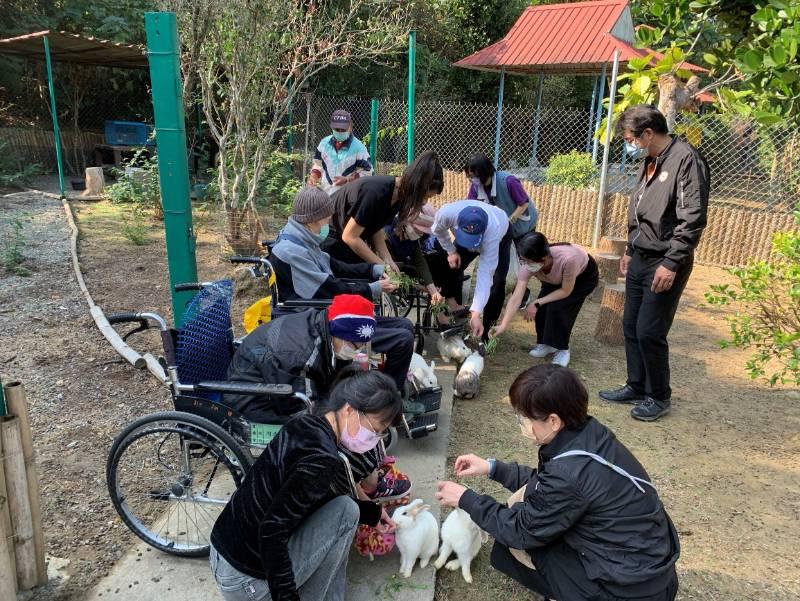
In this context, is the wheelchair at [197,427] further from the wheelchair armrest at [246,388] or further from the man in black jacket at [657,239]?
the man in black jacket at [657,239]

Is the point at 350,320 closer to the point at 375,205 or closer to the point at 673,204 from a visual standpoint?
the point at 375,205

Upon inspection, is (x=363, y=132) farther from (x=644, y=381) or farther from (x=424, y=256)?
(x=644, y=381)

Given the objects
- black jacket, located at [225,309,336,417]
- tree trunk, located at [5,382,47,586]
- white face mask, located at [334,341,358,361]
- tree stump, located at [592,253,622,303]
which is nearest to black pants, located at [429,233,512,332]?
tree stump, located at [592,253,622,303]

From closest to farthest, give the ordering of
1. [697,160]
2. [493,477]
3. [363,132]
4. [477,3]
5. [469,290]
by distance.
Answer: [493,477]
[697,160]
[469,290]
[363,132]
[477,3]

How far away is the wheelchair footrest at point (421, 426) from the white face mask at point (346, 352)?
0.84 metres

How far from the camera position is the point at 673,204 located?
12.0 feet

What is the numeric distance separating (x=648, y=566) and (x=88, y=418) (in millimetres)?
3161

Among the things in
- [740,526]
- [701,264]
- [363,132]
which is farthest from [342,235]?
[363,132]

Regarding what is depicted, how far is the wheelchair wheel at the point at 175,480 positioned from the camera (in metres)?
2.45

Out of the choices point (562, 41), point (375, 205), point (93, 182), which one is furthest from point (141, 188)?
point (562, 41)

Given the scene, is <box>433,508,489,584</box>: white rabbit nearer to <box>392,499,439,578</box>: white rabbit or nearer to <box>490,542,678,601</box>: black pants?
<box>392,499,439,578</box>: white rabbit


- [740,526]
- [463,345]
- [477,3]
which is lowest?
[740,526]

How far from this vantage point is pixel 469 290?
5770 mm

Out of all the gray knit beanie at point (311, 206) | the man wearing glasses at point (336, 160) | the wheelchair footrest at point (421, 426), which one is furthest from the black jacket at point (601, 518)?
the man wearing glasses at point (336, 160)
